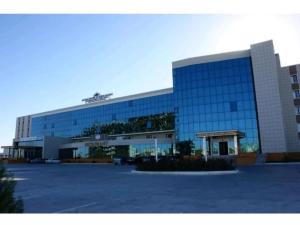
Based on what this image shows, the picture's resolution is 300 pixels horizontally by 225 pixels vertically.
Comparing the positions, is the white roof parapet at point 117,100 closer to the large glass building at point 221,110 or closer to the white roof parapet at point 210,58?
the large glass building at point 221,110

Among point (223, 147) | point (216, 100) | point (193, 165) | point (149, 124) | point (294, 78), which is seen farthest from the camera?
point (149, 124)

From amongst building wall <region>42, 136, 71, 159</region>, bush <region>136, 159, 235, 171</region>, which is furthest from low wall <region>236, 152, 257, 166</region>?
building wall <region>42, 136, 71, 159</region>

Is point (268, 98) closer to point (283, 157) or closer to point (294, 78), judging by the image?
point (294, 78)

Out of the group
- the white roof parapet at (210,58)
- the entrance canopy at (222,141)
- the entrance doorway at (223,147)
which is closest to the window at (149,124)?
the white roof parapet at (210,58)

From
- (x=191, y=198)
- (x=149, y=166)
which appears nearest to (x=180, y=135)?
(x=149, y=166)

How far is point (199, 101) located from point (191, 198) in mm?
41127

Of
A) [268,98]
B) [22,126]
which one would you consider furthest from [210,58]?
[22,126]

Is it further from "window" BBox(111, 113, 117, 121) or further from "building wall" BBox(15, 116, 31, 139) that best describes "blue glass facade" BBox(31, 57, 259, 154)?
"building wall" BBox(15, 116, 31, 139)

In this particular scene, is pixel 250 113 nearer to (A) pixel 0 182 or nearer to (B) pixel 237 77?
(B) pixel 237 77

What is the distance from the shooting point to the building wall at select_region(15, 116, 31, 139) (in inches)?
4428

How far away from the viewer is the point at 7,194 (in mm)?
4332

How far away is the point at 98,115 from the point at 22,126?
5983 centimetres

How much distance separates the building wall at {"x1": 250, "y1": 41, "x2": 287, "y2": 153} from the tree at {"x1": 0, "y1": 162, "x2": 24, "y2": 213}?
43.4 meters

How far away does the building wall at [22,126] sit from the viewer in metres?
112
